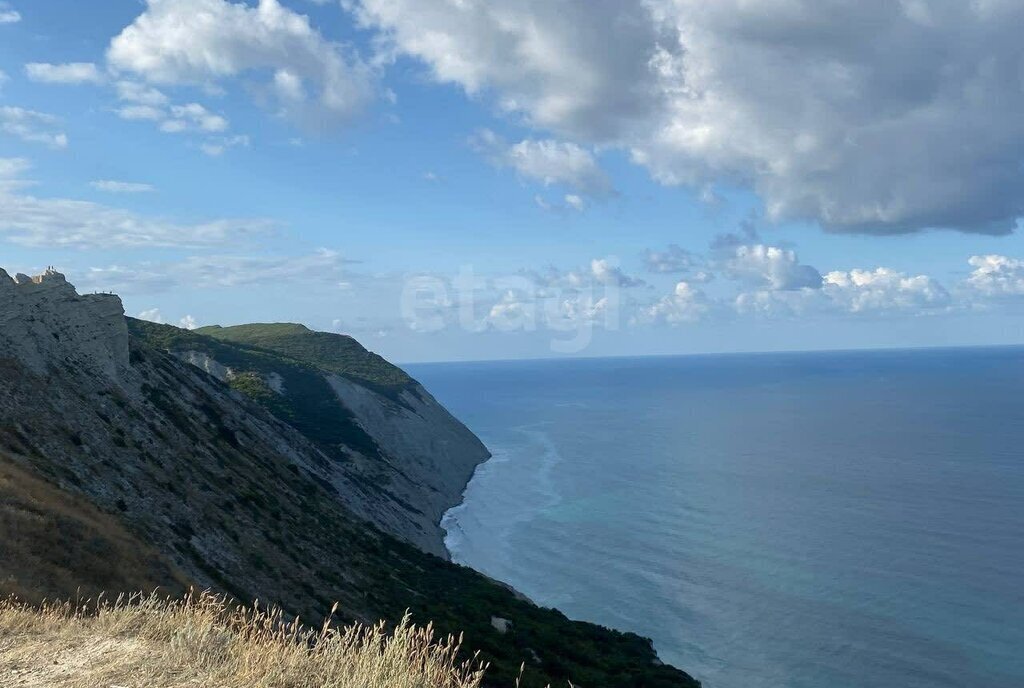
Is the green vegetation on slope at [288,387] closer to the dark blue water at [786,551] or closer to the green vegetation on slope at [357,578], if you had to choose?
the dark blue water at [786,551]

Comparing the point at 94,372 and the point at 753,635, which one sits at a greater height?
the point at 94,372

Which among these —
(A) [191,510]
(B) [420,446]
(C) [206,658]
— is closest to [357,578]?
(A) [191,510]

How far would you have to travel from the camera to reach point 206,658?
713cm

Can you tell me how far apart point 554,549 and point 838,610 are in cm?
3245

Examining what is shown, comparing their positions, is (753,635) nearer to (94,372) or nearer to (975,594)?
(975,594)

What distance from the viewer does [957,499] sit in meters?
89.1

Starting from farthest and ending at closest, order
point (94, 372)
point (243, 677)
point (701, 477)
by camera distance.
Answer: point (701, 477), point (94, 372), point (243, 677)

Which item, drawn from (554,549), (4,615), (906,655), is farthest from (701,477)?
(4,615)

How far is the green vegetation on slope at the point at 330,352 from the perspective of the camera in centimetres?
14775

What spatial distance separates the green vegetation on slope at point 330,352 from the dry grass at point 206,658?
129 meters

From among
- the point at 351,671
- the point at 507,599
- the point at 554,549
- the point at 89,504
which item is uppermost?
the point at 351,671

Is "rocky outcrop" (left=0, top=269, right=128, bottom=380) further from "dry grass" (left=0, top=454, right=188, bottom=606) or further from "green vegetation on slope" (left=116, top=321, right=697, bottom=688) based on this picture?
"dry grass" (left=0, top=454, right=188, bottom=606)

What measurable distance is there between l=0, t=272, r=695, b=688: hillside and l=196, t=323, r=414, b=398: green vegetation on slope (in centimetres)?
8706

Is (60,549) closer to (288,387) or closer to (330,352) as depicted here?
(288,387)
